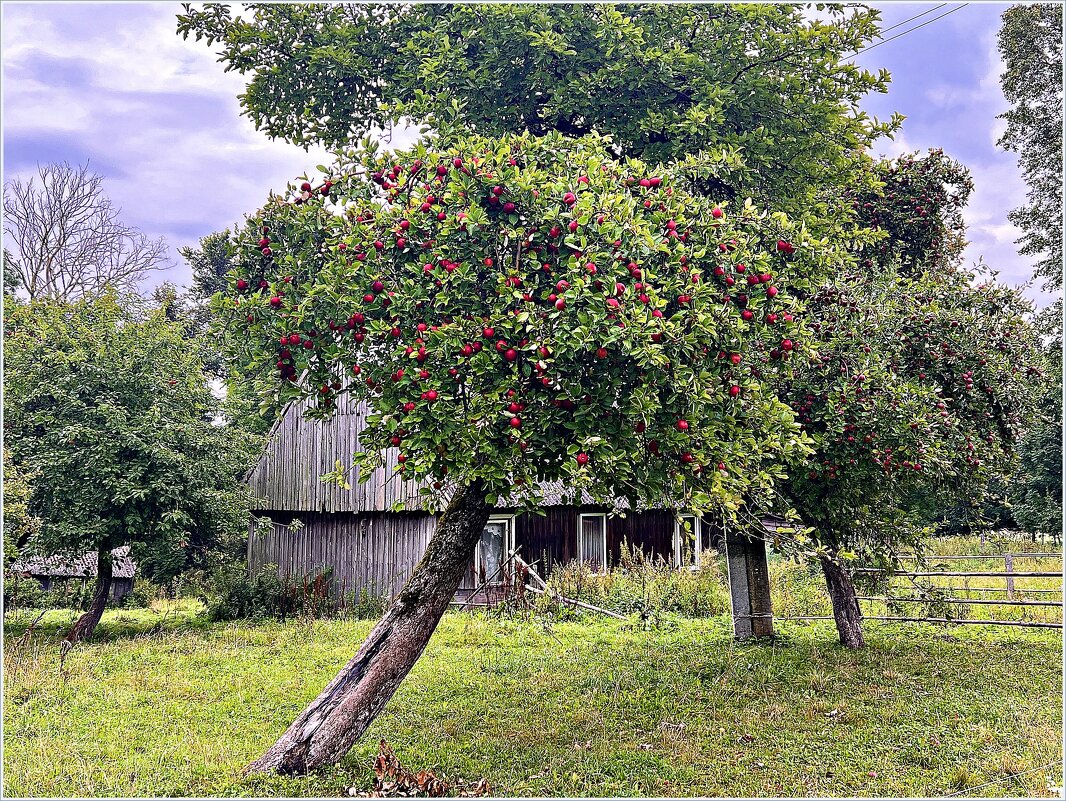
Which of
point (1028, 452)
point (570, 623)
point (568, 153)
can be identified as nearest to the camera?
point (568, 153)

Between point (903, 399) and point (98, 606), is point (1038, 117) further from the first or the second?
point (98, 606)

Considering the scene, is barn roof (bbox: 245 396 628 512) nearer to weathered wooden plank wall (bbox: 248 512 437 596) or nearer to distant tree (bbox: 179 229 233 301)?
weathered wooden plank wall (bbox: 248 512 437 596)

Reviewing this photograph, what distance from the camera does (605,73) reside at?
7.55 metres

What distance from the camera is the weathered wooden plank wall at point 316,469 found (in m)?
17.0

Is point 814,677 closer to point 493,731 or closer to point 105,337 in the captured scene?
point 493,731

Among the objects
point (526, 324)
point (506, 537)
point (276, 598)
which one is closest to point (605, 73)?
point (526, 324)

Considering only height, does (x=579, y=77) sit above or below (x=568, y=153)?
above

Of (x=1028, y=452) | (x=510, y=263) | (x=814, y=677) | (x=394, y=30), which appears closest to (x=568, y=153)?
(x=510, y=263)

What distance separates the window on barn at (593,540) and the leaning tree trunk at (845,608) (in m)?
7.71

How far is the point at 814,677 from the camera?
9.09 m

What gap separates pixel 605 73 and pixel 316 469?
1251cm

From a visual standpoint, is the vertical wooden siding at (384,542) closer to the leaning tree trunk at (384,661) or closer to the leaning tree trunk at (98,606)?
the leaning tree trunk at (98,606)

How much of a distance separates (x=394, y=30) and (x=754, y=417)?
565 centimetres

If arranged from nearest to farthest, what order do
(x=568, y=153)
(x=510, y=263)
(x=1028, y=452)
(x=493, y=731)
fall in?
(x=510, y=263)
(x=568, y=153)
(x=493, y=731)
(x=1028, y=452)
